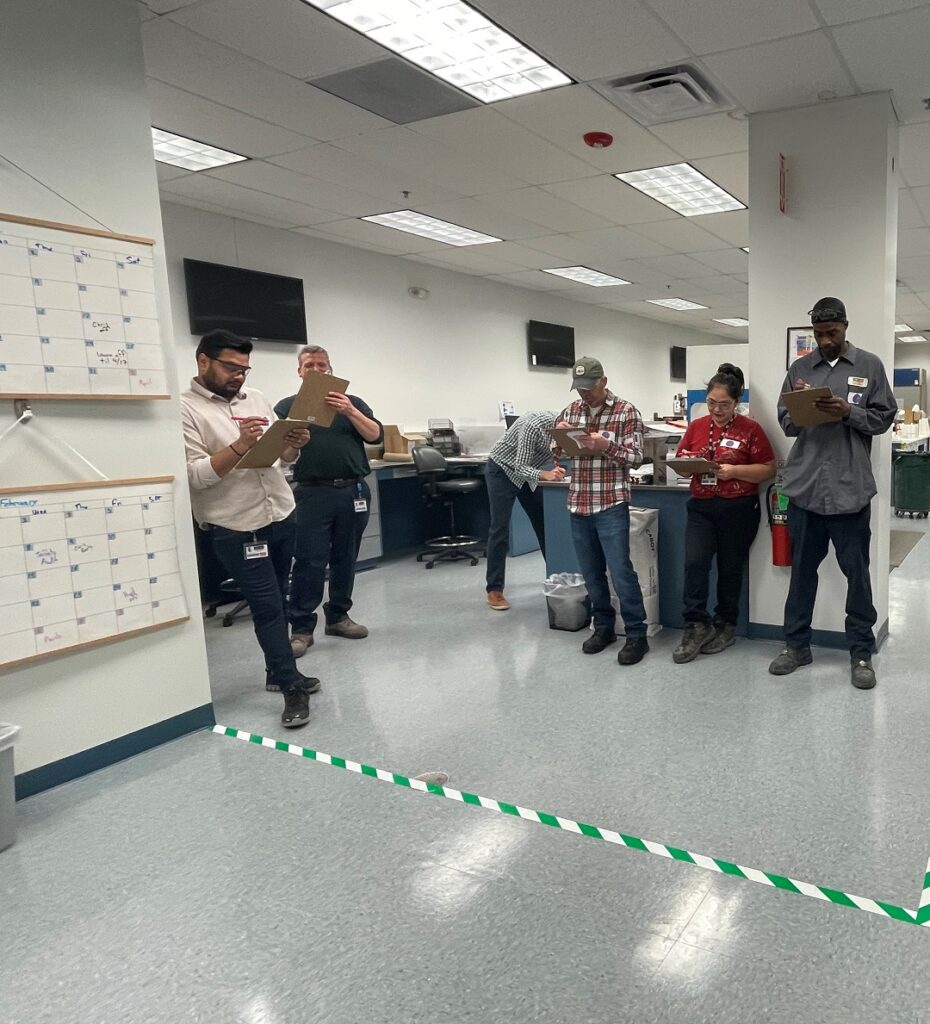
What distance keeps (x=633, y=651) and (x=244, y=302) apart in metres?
3.88

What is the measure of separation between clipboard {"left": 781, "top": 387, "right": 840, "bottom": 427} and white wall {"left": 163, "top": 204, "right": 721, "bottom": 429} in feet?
13.3

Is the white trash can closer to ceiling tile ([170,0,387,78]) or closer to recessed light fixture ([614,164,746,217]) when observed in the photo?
ceiling tile ([170,0,387,78])

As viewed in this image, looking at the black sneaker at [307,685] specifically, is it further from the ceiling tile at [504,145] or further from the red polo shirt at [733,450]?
the ceiling tile at [504,145]

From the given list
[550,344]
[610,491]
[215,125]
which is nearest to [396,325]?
[550,344]

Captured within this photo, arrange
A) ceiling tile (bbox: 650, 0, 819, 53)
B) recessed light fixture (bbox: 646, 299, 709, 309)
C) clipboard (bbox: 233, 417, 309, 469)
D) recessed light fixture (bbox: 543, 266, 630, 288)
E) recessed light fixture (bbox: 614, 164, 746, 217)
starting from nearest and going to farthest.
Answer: clipboard (bbox: 233, 417, 309, 469) → ceiling tile (bbox: 650, 0, 819, 53) → recessed light fixture (bbox: 614, 164, 746, 217) → recessed light fixture (bbox: 543, 266, 630, 288) → recessed light fixture (bbox: 646, 299, 709, 309)

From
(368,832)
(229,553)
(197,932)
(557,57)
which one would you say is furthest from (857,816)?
(557,57)

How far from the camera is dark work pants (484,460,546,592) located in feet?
14.5

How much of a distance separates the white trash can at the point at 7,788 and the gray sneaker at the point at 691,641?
2.65 m

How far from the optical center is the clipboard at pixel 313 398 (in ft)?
9.00

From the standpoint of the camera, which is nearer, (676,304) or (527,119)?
Result: (527,119)

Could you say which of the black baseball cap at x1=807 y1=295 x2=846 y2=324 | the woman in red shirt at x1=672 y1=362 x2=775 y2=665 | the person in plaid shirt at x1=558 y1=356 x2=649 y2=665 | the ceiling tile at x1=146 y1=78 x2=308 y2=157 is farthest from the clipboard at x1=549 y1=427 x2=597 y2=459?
the ceiling tile at x1=146 y1=78 x2=308 y2=157

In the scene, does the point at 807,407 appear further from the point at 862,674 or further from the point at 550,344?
the point at 550,344

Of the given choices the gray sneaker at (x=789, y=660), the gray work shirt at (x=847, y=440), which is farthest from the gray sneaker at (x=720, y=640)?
the gray work shirt at (x=847, y=440)

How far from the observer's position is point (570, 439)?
334cm
